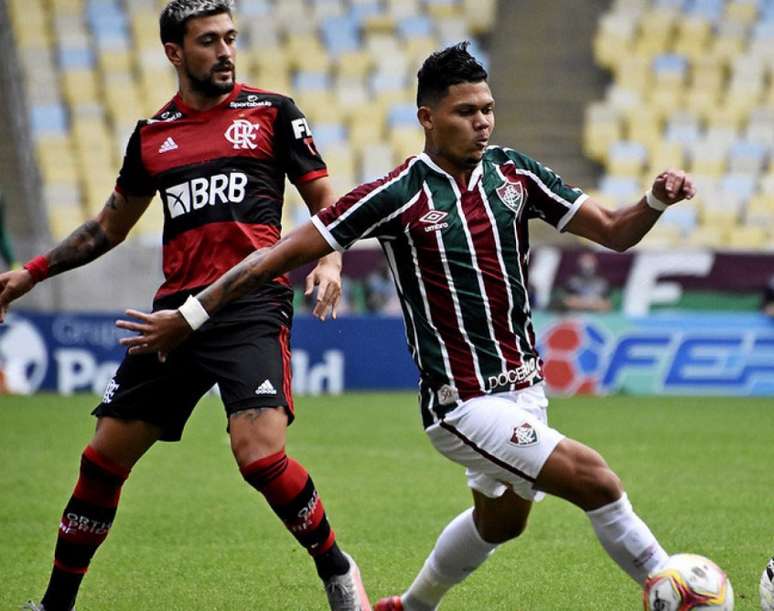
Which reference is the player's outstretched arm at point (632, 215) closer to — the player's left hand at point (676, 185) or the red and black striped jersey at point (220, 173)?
the player's left hand at point (676, 185)

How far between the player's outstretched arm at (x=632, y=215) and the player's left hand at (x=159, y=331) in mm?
1503

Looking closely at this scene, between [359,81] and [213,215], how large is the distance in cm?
1797

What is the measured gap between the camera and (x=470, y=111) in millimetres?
5148

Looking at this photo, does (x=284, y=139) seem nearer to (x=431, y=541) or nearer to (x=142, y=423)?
(x=142, y=423)

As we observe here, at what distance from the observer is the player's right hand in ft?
19.4

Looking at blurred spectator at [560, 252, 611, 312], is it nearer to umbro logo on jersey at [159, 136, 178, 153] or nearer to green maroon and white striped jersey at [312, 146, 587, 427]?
umbro logo on jersey at [159, 136, 178, 153]

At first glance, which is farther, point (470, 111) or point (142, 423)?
point (142, 423)

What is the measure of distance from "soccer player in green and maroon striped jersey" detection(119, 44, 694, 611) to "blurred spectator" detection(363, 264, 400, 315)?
12936 millimetres

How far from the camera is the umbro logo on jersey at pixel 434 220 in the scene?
512 cm

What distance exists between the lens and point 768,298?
18062 mm

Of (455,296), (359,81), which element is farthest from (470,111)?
(359,81)

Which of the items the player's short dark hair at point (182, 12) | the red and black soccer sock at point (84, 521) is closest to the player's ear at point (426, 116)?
the player's short dark hair at point (182, 12)

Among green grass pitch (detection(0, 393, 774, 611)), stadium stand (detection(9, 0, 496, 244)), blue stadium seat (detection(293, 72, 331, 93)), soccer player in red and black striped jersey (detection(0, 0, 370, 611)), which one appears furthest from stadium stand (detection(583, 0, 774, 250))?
soccer player in red and black striped jersey (detection(0, 0, 370, 611))

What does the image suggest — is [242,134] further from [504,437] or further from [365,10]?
[365,10]
